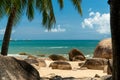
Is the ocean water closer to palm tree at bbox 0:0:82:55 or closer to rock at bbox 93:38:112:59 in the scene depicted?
rock at bbox 93:38:112:59

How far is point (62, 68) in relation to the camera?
1546 cm

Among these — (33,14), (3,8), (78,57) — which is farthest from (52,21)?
(78,57)

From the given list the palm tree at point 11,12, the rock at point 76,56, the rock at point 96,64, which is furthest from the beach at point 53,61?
the palm tree at point 11,12

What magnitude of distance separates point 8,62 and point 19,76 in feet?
1.23

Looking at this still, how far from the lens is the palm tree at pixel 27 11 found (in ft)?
42.6

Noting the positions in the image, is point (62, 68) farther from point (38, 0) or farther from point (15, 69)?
point (15, 69)

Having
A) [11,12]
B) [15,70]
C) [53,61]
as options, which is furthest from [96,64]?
[15,70]

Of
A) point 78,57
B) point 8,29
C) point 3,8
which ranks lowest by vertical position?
point 78,57

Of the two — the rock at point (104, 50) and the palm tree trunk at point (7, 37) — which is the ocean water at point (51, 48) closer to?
the rock at point (104, 50)

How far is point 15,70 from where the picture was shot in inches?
245

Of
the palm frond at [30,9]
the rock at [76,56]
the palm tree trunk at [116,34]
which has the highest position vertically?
the palm frond at [30,9]

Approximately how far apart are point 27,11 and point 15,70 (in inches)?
355

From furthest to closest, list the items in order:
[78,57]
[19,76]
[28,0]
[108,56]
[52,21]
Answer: [78,57]
[108,56]
[52,21]
[28,0]
[19,76]

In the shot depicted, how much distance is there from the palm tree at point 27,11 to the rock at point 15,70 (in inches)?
239
